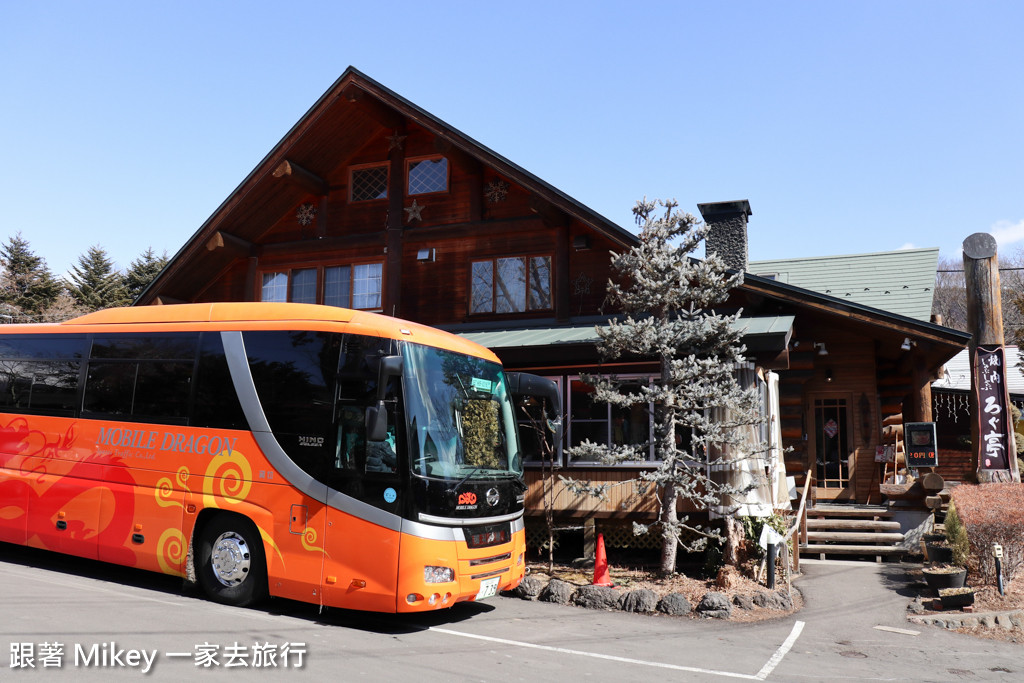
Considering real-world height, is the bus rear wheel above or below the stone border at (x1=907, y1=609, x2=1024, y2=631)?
above

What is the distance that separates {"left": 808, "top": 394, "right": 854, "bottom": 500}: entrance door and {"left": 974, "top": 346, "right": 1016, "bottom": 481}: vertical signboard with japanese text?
359 centimetres

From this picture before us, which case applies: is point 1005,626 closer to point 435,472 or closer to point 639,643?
point 639,643

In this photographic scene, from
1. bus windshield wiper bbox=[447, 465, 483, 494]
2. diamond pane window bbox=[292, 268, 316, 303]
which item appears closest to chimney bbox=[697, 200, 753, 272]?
diamond pane window bbox=[292, 268, 316, 303]

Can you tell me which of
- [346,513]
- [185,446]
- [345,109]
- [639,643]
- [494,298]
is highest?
[345,109]

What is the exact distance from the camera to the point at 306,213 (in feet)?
61.7

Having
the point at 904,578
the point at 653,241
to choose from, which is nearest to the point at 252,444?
the point at 653,241

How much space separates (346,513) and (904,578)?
9.18 meters

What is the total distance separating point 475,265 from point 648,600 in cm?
894

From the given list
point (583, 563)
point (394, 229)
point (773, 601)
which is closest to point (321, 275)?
point (394, 229)

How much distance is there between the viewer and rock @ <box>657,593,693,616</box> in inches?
397

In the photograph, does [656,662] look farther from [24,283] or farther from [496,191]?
→ [24,283]

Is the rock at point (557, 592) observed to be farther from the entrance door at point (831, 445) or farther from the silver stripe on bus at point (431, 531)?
the entrance door at point (831, 445)

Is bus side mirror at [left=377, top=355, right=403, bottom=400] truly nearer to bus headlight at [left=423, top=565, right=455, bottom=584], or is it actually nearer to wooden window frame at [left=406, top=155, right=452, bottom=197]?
bus headlight at [left=423, top=565, right=455, bottom=584]

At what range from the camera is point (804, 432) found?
705 inches
